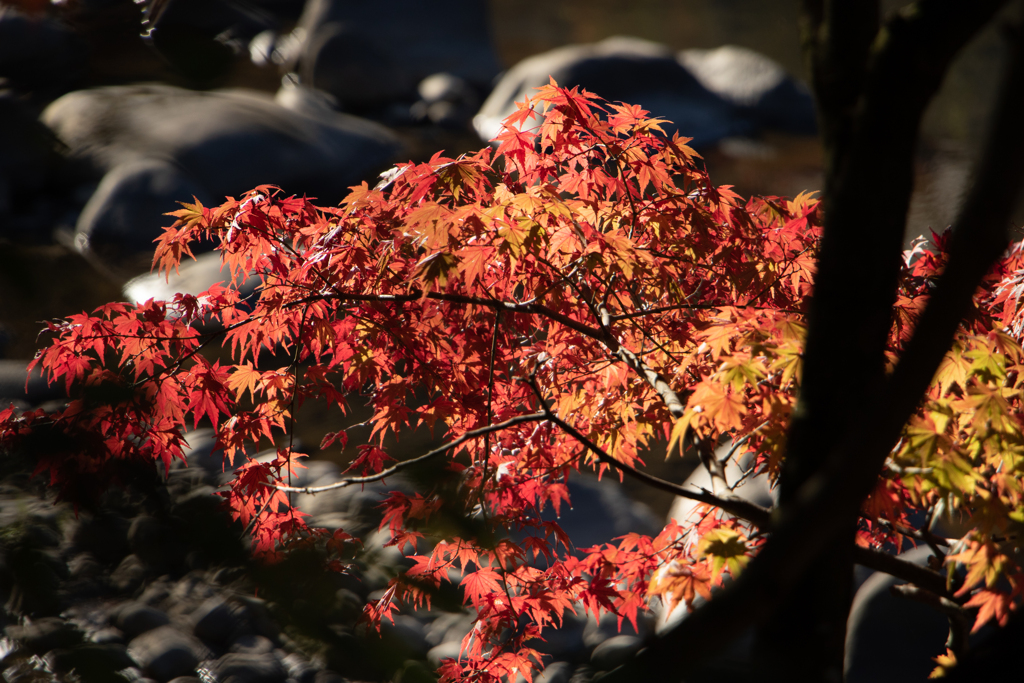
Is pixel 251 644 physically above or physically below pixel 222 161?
below

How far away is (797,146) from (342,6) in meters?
10.8

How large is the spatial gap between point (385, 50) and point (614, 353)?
15086 mm

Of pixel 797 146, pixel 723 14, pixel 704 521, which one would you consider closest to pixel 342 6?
pixel 797 146

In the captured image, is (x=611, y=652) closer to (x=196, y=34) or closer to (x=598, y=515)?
(x=598, y=515)

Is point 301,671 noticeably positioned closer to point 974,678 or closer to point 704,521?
point 704,521

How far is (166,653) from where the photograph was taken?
3.91 metres

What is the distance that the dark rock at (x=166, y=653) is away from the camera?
12.6 feet

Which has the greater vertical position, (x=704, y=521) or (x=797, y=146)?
(x=797, y=146)

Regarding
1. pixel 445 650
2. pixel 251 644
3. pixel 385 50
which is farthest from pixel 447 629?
pixel 385 50

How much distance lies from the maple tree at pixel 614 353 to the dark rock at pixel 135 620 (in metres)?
1.97

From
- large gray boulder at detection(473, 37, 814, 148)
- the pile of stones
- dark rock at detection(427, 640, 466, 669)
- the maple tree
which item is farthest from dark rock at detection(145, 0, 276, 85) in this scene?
large gray boulder at detection(473, 37, 814, 148)

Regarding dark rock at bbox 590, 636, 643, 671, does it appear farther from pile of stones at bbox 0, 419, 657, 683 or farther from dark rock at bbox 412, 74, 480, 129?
dark rock at bbox 412, 74, 480, 129

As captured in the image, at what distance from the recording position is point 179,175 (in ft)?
31.7

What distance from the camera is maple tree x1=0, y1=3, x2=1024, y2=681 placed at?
1504 millimetres
